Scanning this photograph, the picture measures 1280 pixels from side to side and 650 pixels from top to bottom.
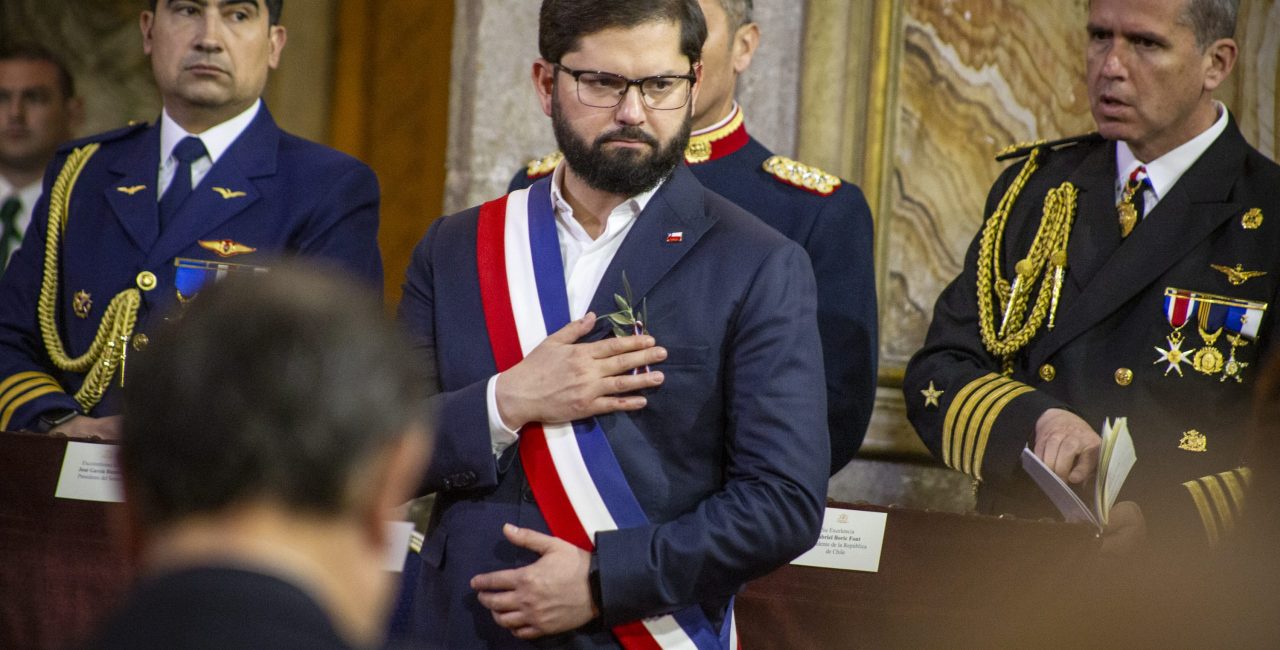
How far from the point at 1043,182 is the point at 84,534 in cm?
193

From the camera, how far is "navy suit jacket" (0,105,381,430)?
317 cm

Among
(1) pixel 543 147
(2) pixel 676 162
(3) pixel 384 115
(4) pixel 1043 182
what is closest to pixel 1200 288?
(4) pixel 1043 182

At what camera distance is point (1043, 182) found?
3.21 metres

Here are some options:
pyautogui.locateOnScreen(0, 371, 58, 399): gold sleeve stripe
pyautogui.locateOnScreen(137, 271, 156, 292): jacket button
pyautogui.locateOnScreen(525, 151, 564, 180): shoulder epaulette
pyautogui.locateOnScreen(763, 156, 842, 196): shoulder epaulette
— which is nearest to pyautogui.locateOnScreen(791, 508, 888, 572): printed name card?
pyautogui.locateOnScreen(763, 156, 842, 196): shoulder epaulette

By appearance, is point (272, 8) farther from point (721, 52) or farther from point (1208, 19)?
point (1208, 19)

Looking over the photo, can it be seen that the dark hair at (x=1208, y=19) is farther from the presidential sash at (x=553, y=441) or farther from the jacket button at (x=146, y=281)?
the jacket button at (x=146, y=281)

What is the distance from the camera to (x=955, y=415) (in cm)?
294

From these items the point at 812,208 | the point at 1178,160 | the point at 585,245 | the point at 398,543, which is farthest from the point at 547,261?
the point at 1178,160

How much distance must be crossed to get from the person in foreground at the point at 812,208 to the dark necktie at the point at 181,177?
2.19ft

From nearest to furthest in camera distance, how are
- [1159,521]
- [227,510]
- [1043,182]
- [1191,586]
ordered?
[227,510], [1191,586], [1159,521], [1043,182]

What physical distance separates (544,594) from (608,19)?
2.81 feet

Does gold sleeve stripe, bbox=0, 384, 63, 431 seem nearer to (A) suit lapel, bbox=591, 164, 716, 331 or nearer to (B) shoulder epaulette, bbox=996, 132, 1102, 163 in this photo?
(A) suit lapel, bbox=591, 164, 716, 331

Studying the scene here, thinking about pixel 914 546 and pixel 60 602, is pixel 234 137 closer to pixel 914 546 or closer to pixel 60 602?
pixel 60 602

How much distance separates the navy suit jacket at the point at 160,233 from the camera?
3166 millimetres
